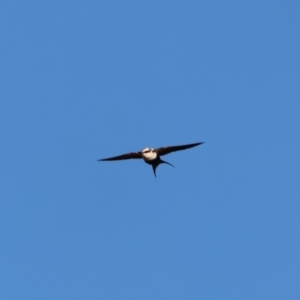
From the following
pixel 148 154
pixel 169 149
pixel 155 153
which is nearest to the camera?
pixel 148 154

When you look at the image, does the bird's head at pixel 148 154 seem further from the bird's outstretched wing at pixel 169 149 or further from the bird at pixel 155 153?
the bird's outstretched wing at pixel 169 149

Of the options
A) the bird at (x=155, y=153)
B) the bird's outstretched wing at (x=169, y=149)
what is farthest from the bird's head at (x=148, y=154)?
the bird's outstretched wing at (x=169, y=149)

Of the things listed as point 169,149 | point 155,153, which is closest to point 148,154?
point 155,153

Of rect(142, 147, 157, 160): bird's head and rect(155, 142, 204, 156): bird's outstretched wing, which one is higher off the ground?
rect(155, 142, 204, 156): bird's outstretched wing

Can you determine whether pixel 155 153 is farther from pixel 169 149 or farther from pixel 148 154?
pixel 169 149

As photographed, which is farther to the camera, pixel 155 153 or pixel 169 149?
pixel 169 149

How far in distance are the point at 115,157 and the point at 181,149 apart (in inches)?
171

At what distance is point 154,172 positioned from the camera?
112m

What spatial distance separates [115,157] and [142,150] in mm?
2717

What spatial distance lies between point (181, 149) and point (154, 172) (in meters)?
2.13

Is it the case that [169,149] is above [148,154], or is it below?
above

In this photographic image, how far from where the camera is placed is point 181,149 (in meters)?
112

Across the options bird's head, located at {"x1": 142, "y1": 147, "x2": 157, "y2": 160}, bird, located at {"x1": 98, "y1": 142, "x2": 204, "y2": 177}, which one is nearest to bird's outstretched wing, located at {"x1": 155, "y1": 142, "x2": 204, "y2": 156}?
bird, located at {"x1": 98, "y1": 142, "x2": 204, "y2": 177}

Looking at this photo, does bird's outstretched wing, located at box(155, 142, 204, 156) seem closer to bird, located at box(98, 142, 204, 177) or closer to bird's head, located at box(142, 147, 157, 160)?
bird, located at box(98, 142, 204, 177)
